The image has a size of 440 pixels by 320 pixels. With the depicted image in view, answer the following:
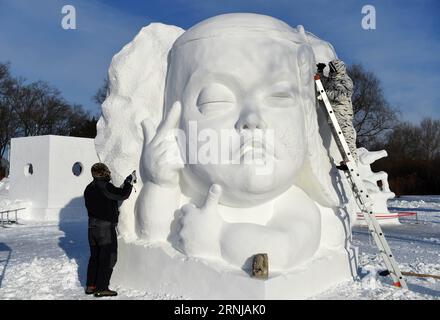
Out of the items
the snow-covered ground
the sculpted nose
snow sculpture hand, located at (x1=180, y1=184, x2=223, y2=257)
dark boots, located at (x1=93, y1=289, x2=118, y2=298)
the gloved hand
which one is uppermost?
the gloved hand

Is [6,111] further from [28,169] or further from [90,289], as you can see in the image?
[90,289]

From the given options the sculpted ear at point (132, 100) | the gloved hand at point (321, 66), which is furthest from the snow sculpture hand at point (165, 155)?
the gloved hand at point (321, 66)

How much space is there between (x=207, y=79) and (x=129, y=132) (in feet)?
3.83

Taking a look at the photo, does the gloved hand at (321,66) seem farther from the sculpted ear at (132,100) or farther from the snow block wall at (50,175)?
the snow block wall at (50,175)

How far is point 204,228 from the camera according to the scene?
397 cm

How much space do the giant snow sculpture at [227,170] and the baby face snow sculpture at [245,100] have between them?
1 centimetres

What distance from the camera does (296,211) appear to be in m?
4.29

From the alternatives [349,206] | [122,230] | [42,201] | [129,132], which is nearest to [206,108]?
[129,132]

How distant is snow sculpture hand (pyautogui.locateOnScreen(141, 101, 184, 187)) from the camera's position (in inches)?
170

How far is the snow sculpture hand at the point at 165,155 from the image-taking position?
4328 millimetres

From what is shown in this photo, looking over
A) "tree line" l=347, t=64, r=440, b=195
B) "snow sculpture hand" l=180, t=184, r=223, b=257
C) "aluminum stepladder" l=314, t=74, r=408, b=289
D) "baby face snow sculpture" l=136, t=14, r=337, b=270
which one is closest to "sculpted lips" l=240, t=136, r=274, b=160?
"baby face snow sculpture" l=136, t=14, r=337, b=270

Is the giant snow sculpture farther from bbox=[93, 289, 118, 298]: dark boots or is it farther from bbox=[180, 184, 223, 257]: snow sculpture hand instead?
bbox=[93, 289, 118, 298]: dark boots

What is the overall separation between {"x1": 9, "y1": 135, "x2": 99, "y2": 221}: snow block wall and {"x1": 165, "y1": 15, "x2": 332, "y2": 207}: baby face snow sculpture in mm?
10205

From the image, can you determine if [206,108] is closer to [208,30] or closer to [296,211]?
[208,30]
